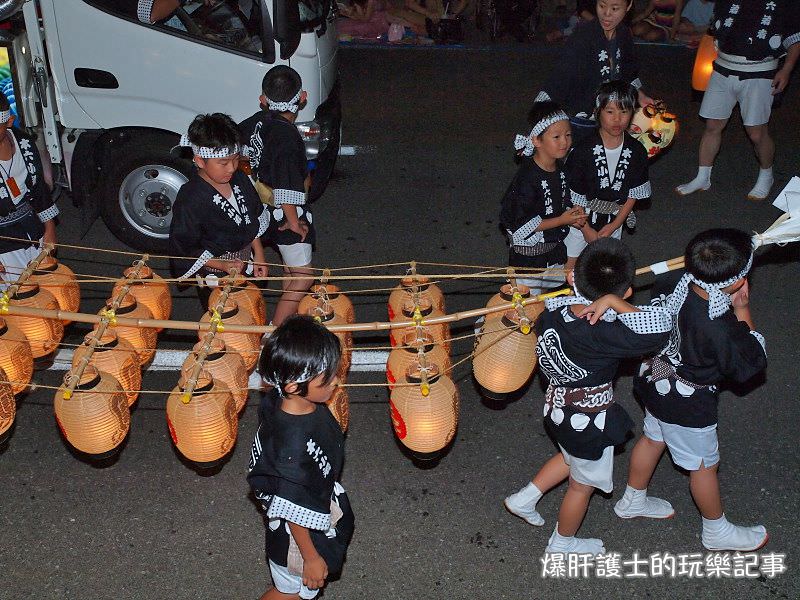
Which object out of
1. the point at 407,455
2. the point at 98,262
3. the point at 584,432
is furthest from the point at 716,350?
the point at 98,262

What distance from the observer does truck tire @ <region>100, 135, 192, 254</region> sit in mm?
6477

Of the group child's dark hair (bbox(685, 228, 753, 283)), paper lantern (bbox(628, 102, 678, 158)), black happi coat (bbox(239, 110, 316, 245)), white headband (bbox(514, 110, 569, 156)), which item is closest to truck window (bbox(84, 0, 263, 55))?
black happi coat (bbox(239, 110, 316, 245))

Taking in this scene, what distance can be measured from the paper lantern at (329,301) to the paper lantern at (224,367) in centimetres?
43

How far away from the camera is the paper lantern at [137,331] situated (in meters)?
3.85

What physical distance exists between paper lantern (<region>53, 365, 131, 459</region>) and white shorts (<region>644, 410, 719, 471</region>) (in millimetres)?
2462

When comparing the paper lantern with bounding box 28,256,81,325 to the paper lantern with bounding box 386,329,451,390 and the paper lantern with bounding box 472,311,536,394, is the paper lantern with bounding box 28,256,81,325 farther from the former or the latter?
the paper lantern with bounding box 472,311,536,394

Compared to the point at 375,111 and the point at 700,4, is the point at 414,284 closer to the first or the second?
the point at 375,111

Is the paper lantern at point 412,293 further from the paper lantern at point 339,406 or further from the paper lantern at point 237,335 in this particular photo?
the paper lantern at point 237,335

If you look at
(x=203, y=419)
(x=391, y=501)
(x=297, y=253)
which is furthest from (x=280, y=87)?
(x=391, y=501)

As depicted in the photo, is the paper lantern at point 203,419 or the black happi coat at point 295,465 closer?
the black happi coat at point 295,465

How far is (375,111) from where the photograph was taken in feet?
33.4

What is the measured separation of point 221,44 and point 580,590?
4.66 m

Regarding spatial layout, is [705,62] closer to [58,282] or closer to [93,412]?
[58,282]

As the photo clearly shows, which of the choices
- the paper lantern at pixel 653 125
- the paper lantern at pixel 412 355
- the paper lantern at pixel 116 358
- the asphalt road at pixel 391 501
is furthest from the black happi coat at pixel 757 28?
the paper lantern at pixel 116 358
